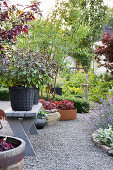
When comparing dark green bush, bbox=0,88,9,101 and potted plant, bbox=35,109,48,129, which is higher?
dark green bush, bbox=0,88,9,101

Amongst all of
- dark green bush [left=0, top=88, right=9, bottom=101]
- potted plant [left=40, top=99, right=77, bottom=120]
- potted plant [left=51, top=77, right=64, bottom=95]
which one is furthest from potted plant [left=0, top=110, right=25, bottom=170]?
potted plant [left=51, top=77, right=64, bottom=95]

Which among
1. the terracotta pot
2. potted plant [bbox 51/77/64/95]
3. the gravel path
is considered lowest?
the gravel path

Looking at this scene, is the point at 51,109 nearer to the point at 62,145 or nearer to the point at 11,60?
the point at 62,145

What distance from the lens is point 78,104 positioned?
21.7ft

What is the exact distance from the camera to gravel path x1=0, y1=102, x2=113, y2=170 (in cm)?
275

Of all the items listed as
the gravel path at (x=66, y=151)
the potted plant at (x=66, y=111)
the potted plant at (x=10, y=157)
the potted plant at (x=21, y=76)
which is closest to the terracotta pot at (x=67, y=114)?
the potted plant at (x=66, y=111)

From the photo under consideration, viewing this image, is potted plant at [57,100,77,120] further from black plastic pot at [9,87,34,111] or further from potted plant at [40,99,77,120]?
black plastic pot at [9,87,34,111]

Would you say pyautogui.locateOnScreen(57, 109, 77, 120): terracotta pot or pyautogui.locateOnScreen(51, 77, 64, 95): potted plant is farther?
pyautogui.locateOnScreen(51, 77, 64, 95): potted plant

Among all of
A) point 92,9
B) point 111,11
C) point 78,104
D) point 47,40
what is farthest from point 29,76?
point 111,11

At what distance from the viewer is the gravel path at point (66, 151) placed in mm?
2748

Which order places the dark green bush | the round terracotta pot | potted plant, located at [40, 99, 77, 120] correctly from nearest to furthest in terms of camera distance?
the round terracotta pot < potted plant, located at [40, 99, 77, 120] < the dark green bush

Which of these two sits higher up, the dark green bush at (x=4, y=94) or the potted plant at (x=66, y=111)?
the dark green bush at (x=4, y=94)

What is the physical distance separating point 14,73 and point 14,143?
111cm

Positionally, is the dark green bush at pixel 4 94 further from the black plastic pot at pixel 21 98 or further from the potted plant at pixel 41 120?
the black plastic pot at pixel 21 98
